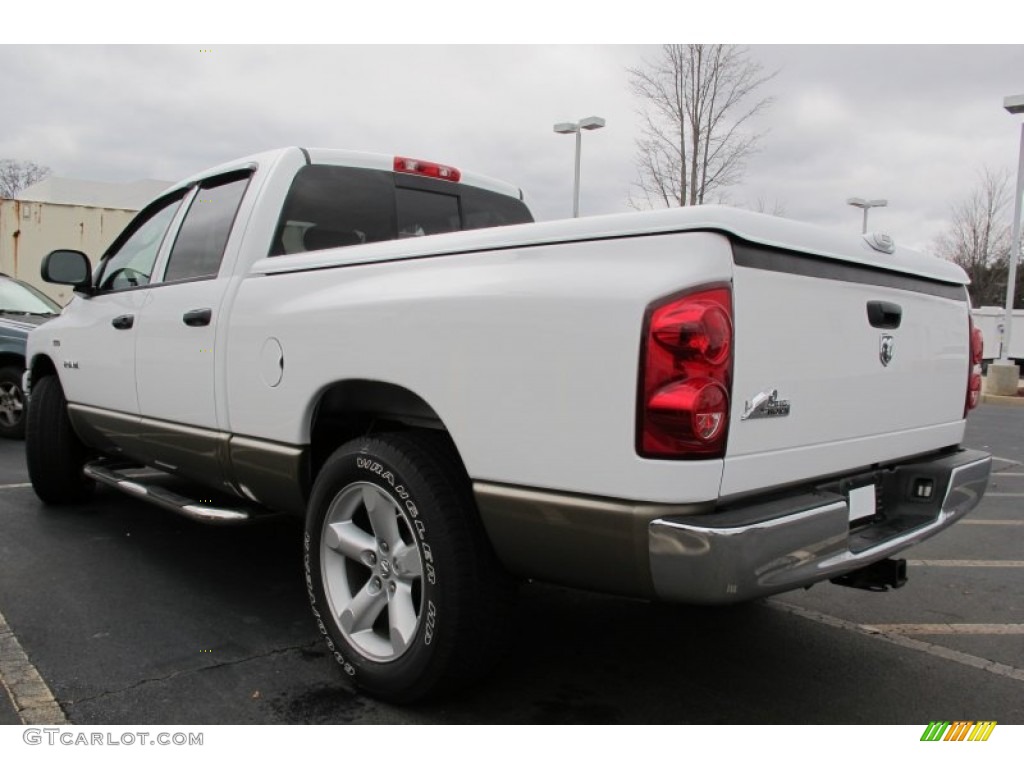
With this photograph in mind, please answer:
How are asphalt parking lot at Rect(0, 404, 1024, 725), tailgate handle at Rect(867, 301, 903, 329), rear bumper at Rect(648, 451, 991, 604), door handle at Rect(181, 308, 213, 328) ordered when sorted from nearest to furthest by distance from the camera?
rear bumper at Rect(648, 451, 991, 604) → tailgate handle at Rect(867, 301, 903, 329) → asphalt parking lot at Rect(0, 404, 1024, 725) → door handle at Rect(181, 308, 213, 328)

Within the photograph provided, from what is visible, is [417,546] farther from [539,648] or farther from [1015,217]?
[1015,217]

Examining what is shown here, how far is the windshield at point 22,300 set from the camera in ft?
28.4

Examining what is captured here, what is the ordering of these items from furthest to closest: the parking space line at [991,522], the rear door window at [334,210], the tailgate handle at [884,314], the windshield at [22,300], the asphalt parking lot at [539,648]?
the windshield at [22,300]
the parking space line at [991,522]
the rear door window at [334,210]
the asphalt parking lot at [539,648]
the tailgate handle at [884,314]

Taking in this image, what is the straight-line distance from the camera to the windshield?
866 cm

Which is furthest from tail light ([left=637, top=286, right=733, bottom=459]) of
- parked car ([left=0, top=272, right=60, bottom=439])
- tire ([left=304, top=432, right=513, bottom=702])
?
parked car ([left=0, top=272, right=60, bottom=439])

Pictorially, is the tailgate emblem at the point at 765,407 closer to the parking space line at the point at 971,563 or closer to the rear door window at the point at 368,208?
the rear door window at the point at 368,208

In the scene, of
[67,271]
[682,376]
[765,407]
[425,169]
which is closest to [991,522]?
[765,407]

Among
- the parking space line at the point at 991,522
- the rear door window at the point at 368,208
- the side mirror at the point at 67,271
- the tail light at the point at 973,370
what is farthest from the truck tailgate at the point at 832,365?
the side mirror at the point at 67,271

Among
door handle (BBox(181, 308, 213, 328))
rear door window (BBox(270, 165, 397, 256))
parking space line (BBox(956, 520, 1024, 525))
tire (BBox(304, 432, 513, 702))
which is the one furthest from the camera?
parking space line (BBox(956, 520, 1024, 525))

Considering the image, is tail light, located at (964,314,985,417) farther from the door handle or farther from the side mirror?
the side mirror

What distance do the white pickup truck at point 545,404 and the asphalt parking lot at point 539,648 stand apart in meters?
0.35

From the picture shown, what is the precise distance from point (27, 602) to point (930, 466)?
3.70 metres

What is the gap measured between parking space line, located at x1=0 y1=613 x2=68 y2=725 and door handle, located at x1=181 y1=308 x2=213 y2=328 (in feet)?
4.57
